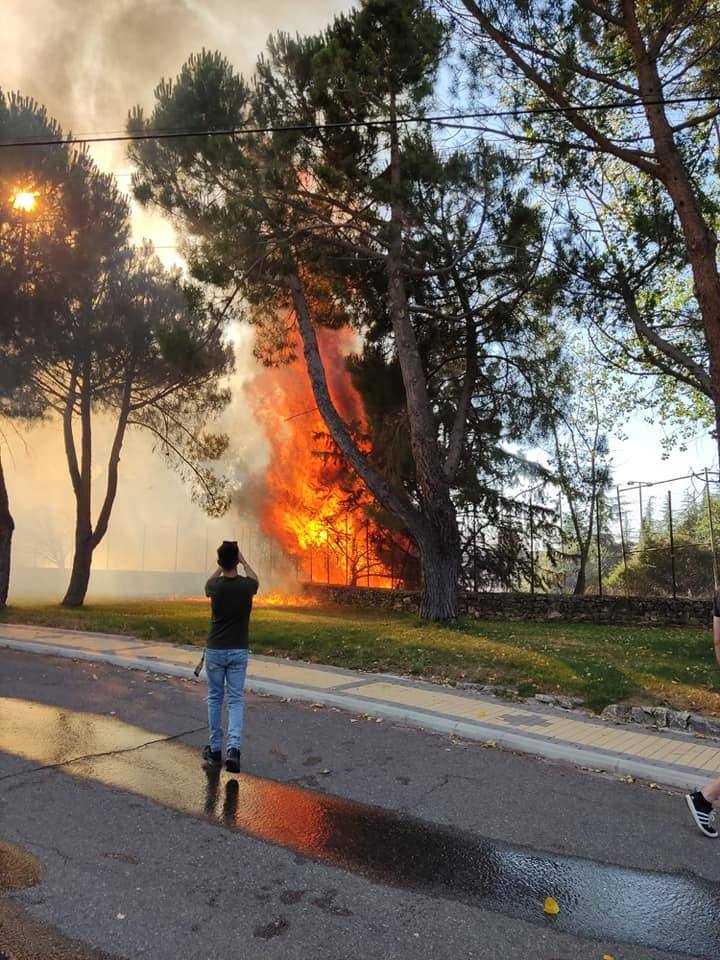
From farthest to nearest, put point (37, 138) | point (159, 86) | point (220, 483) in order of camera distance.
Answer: point (220, 483) < point (37, 138) < point (159, 86)

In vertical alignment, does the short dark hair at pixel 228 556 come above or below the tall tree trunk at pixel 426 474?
below

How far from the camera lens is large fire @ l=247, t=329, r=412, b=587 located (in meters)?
23.9

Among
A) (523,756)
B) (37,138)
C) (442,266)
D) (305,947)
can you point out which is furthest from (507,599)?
(37,138)

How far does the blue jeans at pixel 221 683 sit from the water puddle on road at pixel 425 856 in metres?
0.31

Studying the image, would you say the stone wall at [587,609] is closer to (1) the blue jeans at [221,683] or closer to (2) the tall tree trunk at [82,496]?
(2) the tall tree trunk at [82,496]

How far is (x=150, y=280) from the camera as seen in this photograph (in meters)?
22.0

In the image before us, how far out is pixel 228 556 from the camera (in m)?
5.72

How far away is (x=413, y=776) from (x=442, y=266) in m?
13.4

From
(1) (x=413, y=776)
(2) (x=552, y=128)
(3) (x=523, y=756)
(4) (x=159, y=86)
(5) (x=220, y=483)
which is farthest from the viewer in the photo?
(5) (x=220, y=483)

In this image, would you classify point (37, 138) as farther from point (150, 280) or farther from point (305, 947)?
point (305, 947)

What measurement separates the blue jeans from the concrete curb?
2219 mm

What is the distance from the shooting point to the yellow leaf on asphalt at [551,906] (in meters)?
3.30

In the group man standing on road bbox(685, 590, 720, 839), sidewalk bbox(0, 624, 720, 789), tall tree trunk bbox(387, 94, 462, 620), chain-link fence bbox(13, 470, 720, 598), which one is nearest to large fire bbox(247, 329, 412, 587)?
chain-link fence bbox(13, 470, 720, 598)

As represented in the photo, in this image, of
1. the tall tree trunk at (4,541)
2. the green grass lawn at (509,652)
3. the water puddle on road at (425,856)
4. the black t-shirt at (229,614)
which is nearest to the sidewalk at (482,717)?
the green grass lawn at (509,652)
